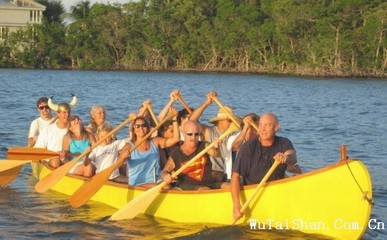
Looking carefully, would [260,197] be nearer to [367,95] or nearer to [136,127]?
[136,127]

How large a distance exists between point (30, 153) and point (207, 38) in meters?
62.3

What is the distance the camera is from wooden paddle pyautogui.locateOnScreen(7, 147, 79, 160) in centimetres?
1181

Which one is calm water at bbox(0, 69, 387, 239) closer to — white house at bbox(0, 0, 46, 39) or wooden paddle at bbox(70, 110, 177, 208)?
wooden paddle at bbox(70, 110, 177, 208)

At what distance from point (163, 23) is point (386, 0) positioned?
19.7 metres

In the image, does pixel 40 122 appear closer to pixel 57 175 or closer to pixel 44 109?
pixel 44 109

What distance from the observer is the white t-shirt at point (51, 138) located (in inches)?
475

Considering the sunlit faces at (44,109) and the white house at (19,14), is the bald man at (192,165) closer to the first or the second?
the sunlit faces at (44,109)

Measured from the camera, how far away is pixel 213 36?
72938 mm

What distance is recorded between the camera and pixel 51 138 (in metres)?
12.2

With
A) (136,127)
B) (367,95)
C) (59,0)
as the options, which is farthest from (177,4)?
(136,127)

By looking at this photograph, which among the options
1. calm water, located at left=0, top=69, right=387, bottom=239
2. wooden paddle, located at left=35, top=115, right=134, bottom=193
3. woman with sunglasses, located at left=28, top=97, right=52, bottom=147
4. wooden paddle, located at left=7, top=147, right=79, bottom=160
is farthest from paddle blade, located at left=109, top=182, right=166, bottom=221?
woman with sunglasses, located at left=28, top=97, right=52, bottom=147

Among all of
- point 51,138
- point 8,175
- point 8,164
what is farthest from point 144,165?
point 8,175

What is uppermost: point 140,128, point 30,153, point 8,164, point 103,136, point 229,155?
point 140,128

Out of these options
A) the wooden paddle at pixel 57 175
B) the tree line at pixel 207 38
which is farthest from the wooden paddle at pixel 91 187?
the tree line at pixel 207 38
